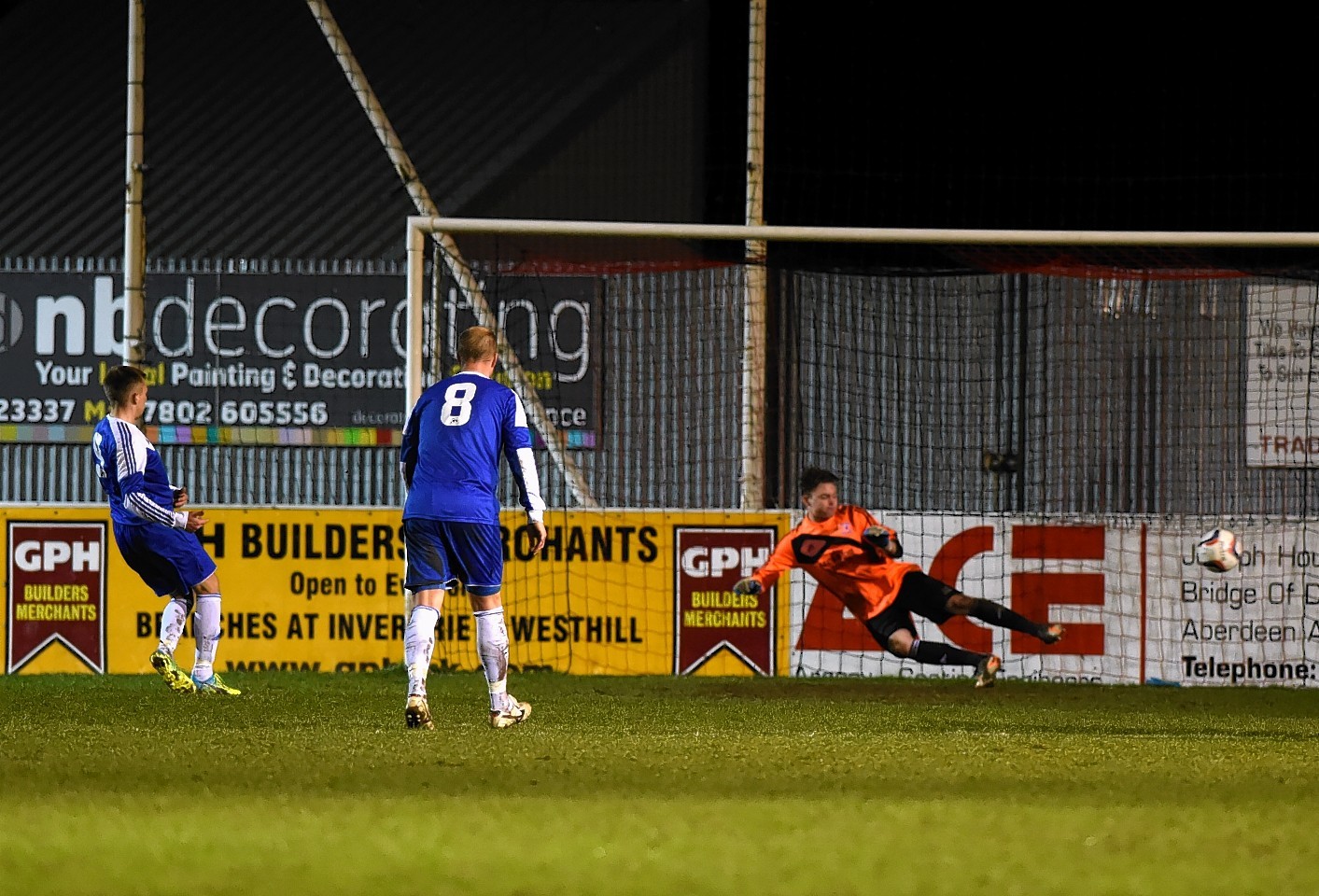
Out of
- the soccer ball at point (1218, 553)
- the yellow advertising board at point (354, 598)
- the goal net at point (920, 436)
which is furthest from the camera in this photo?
the yellow advertising board at point (354, 598)

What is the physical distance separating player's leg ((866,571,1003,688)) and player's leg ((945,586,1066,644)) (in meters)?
0.06

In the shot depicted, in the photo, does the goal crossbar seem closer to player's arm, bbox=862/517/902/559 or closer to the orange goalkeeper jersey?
the orange goalkeeper jersey

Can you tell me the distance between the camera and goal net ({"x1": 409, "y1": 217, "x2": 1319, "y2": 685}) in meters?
10.2

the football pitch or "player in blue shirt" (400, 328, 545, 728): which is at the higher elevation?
"player in blue shirt" (400, 328, 545, 728)

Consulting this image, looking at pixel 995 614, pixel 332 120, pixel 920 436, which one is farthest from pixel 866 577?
pixel 332 120

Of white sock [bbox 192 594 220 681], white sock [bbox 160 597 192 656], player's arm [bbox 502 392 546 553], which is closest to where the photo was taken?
player's arm [bbox 502 392 546 553]

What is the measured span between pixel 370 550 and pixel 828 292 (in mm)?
3427

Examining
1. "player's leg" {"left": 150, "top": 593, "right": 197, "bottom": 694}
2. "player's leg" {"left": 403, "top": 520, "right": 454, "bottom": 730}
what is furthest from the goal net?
"player's leg" {"left": 403, "top": 520, "right": 454, "bottom": 730}

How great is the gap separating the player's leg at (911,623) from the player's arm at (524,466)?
3.03 m

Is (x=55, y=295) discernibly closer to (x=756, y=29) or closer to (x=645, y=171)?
(x=645, y=171)

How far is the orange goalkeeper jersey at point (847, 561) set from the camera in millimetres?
9352

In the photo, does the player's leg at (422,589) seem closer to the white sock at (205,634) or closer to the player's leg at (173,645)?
the player's leg at (173,645)

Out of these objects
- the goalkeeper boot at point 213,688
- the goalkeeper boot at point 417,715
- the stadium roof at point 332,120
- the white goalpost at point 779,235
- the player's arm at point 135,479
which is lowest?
the goalkeeper boot at point 213,688

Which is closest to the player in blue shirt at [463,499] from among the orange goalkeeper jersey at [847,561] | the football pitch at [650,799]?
the football pitch at [650,799]
